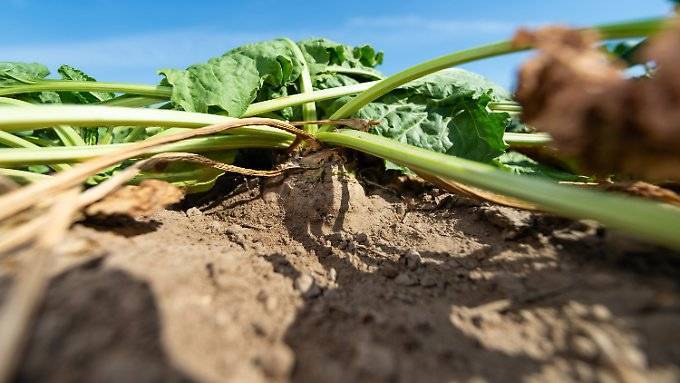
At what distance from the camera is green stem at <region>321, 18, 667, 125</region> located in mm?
1376

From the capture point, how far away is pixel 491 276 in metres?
1.59

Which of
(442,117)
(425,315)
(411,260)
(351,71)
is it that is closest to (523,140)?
(442,117)

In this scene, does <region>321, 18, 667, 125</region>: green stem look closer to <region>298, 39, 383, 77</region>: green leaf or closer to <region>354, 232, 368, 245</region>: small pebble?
<region>298, 39, 383, 77</region>: green leaf

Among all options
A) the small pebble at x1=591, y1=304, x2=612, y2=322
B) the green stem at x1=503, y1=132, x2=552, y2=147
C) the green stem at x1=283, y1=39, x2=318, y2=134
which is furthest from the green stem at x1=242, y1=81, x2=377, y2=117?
the small pebble at x1=591, y1=304, x2=612, y2=322

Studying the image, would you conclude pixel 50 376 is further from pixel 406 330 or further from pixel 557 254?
pixel 557 254

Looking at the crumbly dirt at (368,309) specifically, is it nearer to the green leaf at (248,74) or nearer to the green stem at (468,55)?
the green stem at (468,55)

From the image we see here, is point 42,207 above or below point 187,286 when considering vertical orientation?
above

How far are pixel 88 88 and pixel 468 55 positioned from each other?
2497 mm

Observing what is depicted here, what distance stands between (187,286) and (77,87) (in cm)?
233

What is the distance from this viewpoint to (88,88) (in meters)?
3.00

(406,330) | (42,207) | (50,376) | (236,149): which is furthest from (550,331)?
(236,149)

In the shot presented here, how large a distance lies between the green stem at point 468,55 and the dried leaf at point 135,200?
1.29m

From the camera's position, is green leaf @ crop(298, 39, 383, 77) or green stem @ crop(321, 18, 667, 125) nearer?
green stem @ crop(321, 18, 667, 125)

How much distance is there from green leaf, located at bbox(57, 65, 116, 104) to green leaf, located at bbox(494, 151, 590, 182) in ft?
9.55
